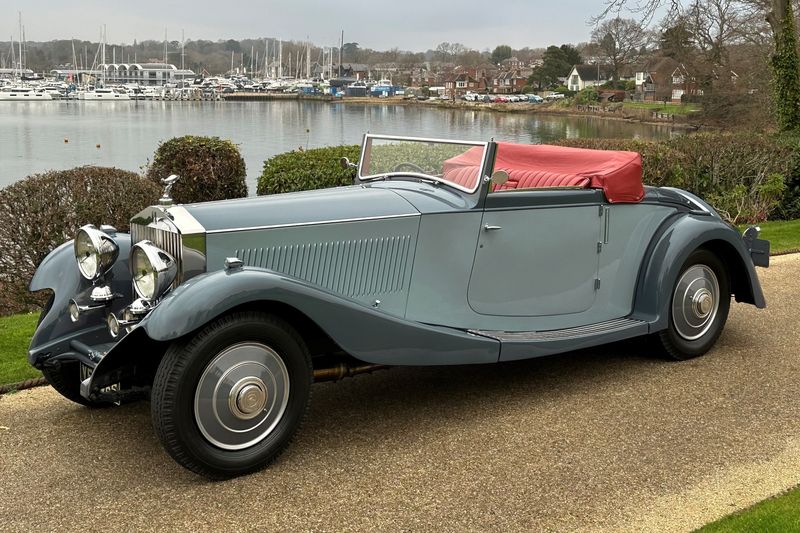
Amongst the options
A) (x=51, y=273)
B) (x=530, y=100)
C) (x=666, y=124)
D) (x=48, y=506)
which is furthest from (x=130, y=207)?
(x=530, y=100)

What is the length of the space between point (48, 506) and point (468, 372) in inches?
116

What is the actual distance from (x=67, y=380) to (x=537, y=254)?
121 inches

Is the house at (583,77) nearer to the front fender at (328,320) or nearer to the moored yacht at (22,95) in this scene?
the moored yacht at (22,95)

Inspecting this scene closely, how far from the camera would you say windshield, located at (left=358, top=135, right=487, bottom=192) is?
499 cm

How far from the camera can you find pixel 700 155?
43.0 ft

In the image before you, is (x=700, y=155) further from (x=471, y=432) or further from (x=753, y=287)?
(x=471, y=432)

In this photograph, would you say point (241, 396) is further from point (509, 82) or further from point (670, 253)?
point (509, 82)

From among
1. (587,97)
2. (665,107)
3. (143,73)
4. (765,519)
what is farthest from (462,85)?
(765,519)

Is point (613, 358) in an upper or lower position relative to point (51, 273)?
lower

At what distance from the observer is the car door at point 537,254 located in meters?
4.91

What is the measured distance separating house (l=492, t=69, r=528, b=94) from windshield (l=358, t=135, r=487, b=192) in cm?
11278

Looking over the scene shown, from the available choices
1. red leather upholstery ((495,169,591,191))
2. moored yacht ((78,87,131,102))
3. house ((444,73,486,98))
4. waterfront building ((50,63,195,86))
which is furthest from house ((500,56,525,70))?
red leather upholstery ((495,169,591,191))

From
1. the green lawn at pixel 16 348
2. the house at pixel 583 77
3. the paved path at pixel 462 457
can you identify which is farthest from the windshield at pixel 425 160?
the house at pixel 583 77

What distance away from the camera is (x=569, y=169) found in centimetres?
580
